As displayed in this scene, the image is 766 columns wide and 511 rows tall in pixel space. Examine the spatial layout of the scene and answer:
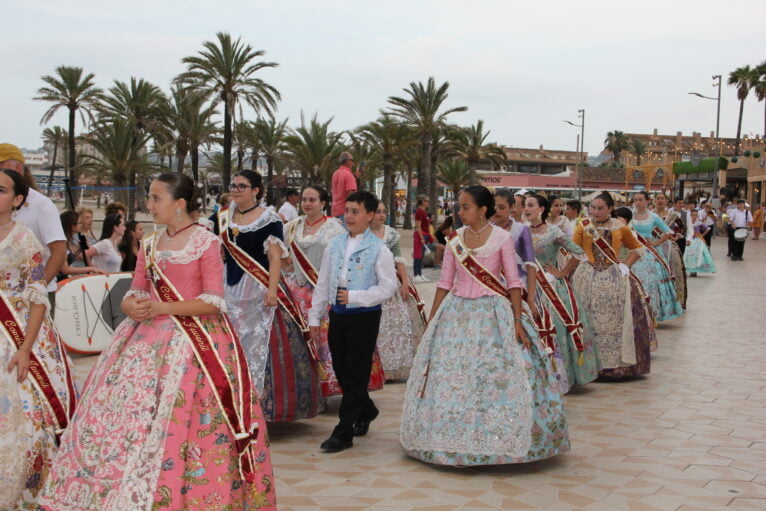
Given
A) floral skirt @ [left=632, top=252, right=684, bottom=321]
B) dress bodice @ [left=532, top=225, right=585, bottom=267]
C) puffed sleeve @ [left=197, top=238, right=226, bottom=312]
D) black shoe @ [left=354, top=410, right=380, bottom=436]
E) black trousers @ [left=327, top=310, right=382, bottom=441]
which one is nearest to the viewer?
puffed sleeve @ [left=197, top=238, right=226, bottom=312]

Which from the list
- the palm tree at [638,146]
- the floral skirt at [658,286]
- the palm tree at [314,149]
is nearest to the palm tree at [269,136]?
the palm tree at [314,149]

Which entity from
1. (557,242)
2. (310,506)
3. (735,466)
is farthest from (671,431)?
(310,506)

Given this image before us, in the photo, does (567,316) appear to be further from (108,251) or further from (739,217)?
(739,217)

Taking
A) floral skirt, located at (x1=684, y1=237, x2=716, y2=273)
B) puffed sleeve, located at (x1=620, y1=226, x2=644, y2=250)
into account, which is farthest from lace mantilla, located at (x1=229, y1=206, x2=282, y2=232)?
floral skirt, located at (x1=684, y1=237, x2=716, y2=273)

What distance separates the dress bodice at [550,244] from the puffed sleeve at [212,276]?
384cm

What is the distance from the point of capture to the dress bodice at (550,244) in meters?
7.15

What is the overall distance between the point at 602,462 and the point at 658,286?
6.33 m

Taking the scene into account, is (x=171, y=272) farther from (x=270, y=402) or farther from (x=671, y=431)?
(x=671, y=431)

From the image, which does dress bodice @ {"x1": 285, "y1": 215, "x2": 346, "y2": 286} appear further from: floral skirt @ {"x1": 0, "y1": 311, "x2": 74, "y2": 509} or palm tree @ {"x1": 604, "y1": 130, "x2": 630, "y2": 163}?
palm tree @ {"x1": 604, "y1": 130, "x2": 630, "y2": 163}

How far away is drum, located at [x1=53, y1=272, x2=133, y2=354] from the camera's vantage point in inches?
353

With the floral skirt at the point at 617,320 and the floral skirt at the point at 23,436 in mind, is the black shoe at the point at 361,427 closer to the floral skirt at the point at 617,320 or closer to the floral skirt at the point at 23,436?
the floral skirt at the point at 23,436

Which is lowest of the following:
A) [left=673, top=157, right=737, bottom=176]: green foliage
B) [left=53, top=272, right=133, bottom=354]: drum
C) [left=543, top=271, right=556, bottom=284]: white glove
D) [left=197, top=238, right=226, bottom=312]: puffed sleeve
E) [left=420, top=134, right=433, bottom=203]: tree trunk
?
[left=53, top=272, right=133, bottom=354]: drum

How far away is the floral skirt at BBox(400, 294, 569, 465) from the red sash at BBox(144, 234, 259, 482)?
5.16 feet

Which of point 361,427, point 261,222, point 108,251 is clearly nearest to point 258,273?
point 261,222
